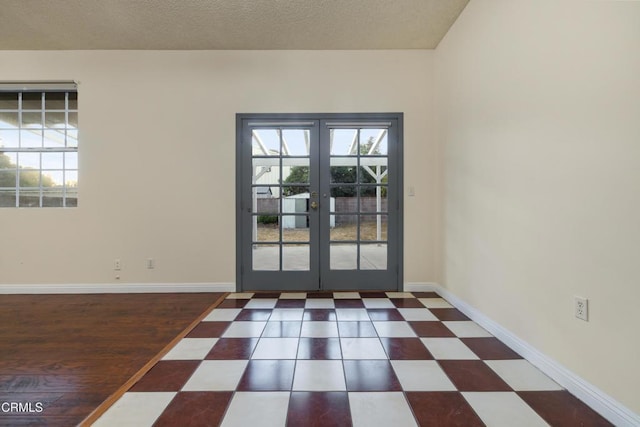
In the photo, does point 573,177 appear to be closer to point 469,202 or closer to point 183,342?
point 469,202

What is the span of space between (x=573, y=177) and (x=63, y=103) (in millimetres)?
4866

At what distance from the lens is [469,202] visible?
2.65 meters

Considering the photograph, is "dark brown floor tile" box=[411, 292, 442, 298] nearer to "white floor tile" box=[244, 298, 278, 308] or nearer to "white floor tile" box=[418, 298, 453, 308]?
"white floor tile" box=[418, 298, 453, 308]

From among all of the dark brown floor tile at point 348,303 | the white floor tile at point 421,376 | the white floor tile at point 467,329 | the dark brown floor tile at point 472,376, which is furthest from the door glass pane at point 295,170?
the dark brown floor tile at point 472,376

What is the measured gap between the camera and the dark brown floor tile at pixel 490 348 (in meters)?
1.94

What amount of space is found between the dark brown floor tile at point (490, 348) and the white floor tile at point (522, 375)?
0.21 ft

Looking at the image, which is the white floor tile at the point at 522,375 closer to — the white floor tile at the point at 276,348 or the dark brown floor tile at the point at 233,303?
the white floor tile at the point at 276,348

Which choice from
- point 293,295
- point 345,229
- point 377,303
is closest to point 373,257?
point 345,229

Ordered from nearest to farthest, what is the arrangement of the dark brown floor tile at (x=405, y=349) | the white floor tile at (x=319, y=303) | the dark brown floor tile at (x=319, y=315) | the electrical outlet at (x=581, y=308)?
the electrical outlet at (x=581, y=308) < the dark brown floor tile at (x=405, y=349) < the dark brown floor tile at (x=319, y=315) < the white floor tile at (x=319, y=303)

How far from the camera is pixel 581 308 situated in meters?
1.53

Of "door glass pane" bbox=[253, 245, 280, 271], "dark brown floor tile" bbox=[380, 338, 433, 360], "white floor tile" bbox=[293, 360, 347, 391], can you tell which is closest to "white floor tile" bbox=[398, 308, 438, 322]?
"dark brown floor tile" bbox=[380, 338, 433, 360]

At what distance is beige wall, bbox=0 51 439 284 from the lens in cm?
336

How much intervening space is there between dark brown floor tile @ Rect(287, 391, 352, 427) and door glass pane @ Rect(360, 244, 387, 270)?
1.98 meters

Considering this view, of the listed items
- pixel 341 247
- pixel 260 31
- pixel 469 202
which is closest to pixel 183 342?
pixel 341 247
